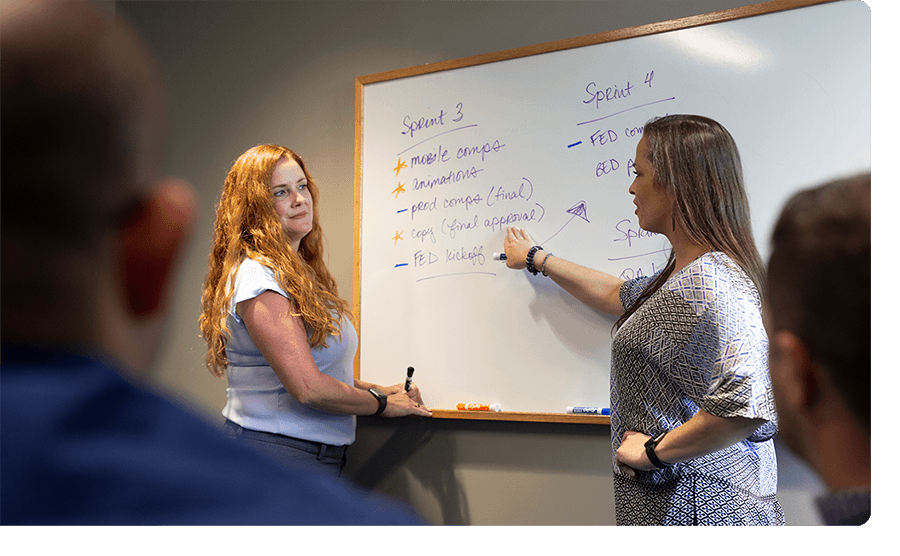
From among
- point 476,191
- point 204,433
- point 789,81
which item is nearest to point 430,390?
point 476,191

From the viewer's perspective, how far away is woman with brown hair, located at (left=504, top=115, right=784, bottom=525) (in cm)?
82

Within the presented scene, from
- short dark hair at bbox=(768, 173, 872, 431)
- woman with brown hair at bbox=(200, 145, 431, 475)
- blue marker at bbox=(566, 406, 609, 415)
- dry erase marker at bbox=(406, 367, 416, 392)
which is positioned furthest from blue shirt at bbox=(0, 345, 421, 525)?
dry erase marker at bbox=(406, 367, 416, 392)

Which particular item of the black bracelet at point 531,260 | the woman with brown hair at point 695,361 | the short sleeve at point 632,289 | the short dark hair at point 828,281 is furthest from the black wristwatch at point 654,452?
the black bracelet at point 531,260

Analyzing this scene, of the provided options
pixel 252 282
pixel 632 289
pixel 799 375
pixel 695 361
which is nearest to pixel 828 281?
pixel 799 375

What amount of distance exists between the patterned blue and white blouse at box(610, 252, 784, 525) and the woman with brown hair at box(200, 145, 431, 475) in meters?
0.61

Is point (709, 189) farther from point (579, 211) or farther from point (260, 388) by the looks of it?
point (260, 388)

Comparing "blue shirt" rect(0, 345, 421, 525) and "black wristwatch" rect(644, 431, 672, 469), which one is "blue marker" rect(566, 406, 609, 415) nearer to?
"black wristwatch" rect(644, 431, 672, 469)

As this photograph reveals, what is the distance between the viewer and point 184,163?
1.92m

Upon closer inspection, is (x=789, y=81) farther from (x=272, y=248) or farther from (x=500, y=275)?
(x=272, y=248)

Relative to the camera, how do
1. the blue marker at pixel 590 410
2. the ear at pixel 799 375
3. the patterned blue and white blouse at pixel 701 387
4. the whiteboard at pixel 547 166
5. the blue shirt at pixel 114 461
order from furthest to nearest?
the blue marker at pixel 590 410, the whiteboard at pixel 547 166, the patterned blue and white blouse at pixel 701 387, the ear at pixel 799 375, the blue shirt at pixel 114 461

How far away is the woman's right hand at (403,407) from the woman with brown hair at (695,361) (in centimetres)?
61

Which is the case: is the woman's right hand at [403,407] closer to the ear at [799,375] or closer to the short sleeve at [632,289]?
the short sleeve at [632,289]

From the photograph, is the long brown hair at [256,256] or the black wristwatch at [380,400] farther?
the black wristwatch at [380,400]

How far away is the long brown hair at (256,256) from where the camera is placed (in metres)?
1.25
